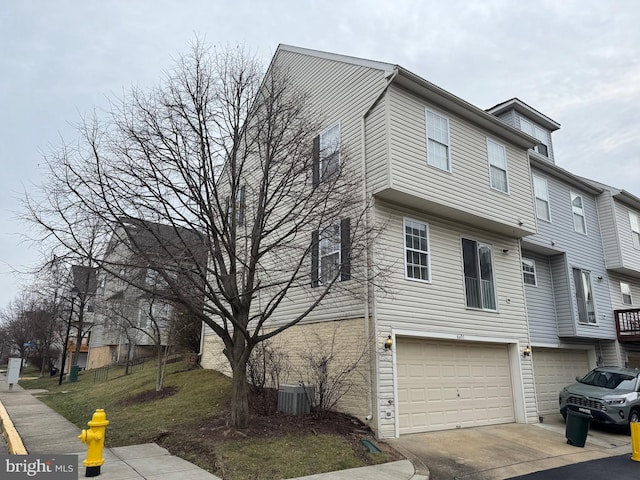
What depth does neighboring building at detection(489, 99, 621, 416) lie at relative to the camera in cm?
1594

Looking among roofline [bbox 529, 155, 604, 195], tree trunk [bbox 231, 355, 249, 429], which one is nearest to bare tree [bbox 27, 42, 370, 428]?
tree trunk [bbox 231, 355, 249, 429]

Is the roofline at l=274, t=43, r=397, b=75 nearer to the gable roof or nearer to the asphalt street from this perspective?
the gable roof

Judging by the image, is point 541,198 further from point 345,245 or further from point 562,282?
point 345,245

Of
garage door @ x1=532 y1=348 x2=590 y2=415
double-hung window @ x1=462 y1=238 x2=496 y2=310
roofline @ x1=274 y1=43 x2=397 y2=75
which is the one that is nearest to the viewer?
roofline @ x1=274 y1=43 x2=397 y2=75

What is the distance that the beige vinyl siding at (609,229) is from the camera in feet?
61.5

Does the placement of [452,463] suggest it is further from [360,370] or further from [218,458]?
[218,458]

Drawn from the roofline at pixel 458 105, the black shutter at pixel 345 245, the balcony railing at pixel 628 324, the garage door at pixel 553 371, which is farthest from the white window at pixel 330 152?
the balcony railing at pixel 628 324

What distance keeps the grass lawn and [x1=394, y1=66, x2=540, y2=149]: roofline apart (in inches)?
345

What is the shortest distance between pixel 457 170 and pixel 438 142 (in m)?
1.00

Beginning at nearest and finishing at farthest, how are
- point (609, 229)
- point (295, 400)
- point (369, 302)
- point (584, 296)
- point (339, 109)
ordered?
point (295, 400) → point (369, 302) → point (339, 109) → point (584, 296) → point (609, 229)

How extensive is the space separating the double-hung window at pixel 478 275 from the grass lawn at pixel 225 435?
18.1 feet

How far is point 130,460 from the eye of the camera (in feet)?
23.5

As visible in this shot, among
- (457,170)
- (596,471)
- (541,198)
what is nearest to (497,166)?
(457,170)

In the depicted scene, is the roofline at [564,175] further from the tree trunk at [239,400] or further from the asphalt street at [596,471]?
the tree trunk at [239,400]
